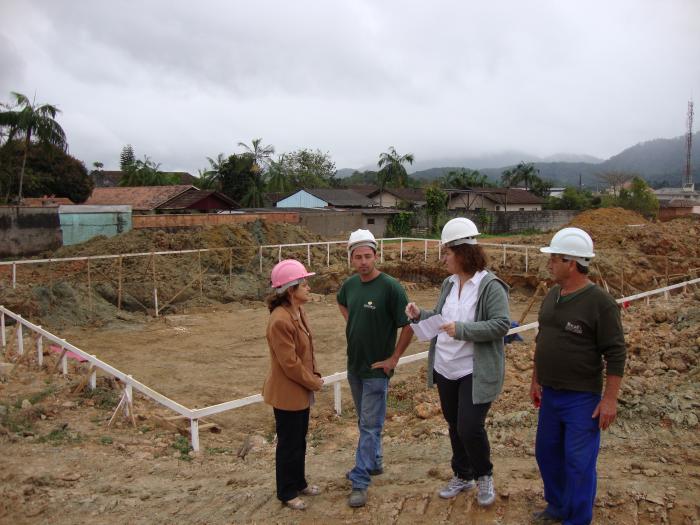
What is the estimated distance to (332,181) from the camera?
223 ft

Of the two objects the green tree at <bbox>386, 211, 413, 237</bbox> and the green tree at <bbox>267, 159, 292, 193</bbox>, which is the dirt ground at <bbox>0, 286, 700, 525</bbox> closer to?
the green tree at <bbox>386, 211, 413, 237</bbox>

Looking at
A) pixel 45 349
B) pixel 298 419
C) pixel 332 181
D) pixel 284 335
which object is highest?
pixel 332 181

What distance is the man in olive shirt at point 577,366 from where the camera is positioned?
112 inches

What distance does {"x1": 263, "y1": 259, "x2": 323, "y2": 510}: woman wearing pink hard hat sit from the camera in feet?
11.0

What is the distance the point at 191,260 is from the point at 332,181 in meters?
51.4

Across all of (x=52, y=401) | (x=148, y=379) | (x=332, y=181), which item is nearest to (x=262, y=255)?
(x=148, y=379)

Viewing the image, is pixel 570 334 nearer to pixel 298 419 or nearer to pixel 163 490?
pixel 298 419

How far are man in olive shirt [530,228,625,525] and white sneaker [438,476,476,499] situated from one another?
→ 48 centimetres

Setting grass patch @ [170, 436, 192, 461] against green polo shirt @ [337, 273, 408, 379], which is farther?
grass patch @ [170, 436, 192, 461]

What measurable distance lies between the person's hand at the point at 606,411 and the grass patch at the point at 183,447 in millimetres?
3591

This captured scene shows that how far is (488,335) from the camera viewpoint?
10.0 feet

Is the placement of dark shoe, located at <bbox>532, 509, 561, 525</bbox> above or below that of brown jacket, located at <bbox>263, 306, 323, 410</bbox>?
below

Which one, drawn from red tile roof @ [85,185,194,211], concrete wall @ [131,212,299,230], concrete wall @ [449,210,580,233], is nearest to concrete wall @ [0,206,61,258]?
concrete wall @ [131,212,299,230]

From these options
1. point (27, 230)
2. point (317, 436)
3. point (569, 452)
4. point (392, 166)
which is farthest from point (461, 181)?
point (569, 452)
